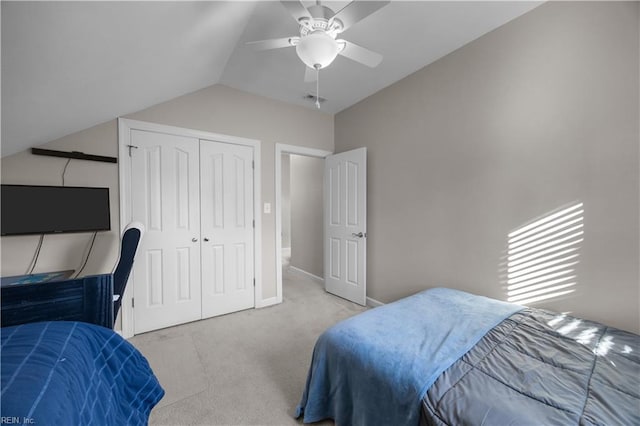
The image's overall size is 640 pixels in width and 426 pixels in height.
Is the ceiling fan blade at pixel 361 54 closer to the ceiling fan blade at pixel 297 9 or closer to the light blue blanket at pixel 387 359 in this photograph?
the ceiling fan blade at pixel 297 9

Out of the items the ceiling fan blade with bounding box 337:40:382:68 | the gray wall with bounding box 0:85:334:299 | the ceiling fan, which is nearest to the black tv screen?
the gray wall with bounding box 0:85:334:299

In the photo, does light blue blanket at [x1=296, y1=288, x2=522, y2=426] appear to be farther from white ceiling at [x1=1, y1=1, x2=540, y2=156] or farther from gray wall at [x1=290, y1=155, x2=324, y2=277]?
gray wall at [x1=290, y1=155, x2=324, y2=277]

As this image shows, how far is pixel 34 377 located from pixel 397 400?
1.32m

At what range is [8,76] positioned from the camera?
115cm

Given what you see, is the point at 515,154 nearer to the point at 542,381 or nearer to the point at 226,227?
the point at 542,381

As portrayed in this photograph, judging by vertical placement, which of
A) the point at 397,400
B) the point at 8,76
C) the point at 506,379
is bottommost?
the point at 397,400

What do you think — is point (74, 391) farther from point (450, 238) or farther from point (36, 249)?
point (450, 238)

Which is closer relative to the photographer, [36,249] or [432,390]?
[432,390]

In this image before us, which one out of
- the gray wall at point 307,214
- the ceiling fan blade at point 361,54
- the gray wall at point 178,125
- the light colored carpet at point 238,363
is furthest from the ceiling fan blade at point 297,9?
the gray wall at point 307,214

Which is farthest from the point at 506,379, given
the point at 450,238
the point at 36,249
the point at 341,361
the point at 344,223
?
the point at 36,249

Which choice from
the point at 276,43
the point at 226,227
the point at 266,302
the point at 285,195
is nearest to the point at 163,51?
the point at 276,43

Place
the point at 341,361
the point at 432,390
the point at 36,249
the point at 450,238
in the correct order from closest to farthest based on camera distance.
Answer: the point at 432,390 < the point at 341,361 < the point at 36,249 < the point at 450,238

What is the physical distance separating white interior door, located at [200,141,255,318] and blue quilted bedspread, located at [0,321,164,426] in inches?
58.1

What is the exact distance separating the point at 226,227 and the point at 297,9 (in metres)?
2.27
